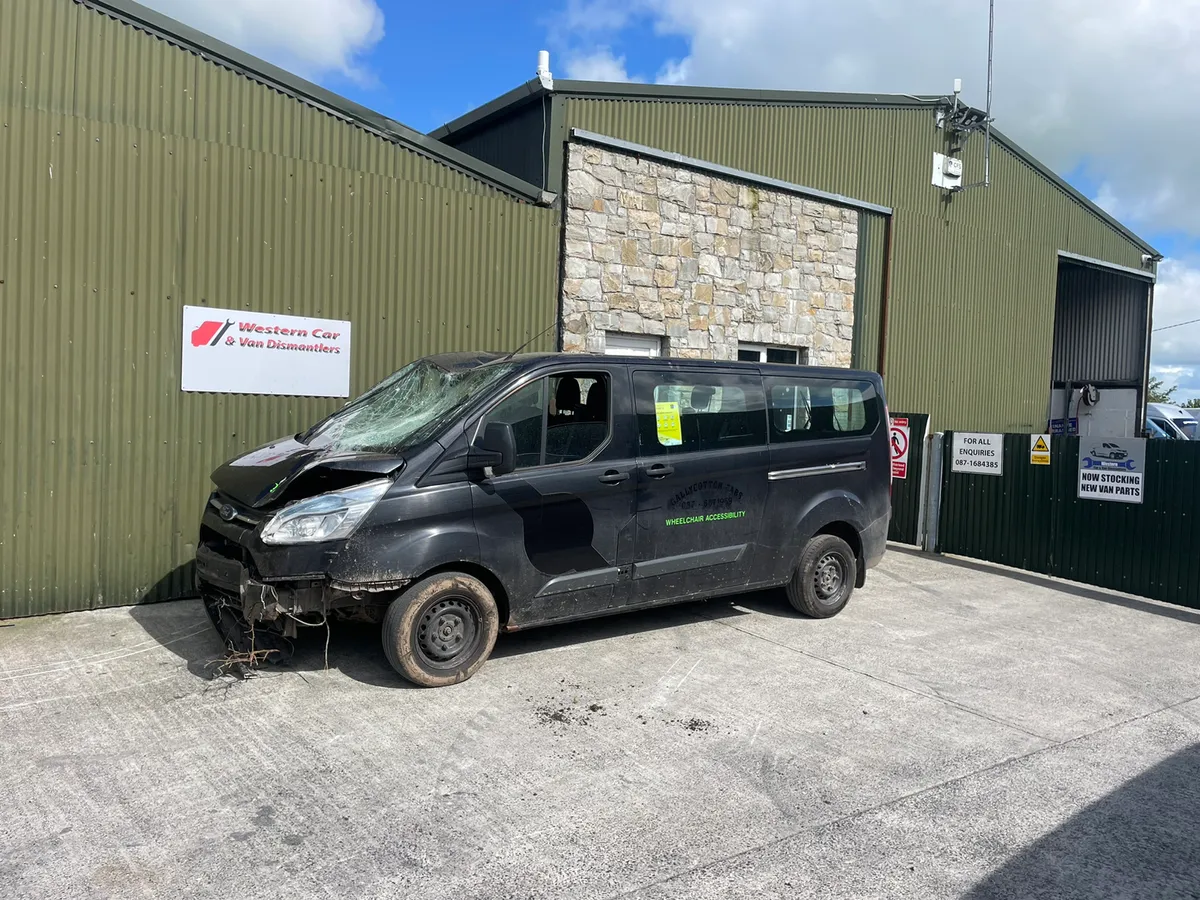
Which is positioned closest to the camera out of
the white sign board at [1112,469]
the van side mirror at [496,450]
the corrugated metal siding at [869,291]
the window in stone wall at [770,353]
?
the van side mirror at [496,450]

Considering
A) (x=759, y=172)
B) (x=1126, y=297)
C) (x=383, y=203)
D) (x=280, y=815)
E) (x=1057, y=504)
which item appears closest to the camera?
(x=280, y=815)

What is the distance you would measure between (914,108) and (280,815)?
13.6 meters

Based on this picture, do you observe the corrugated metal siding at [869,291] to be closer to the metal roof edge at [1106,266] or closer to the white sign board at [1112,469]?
the white sign board at [1112,469]

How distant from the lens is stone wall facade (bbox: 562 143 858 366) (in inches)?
394

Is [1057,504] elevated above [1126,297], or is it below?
below

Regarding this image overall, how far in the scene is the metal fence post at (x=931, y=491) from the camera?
10.8 m

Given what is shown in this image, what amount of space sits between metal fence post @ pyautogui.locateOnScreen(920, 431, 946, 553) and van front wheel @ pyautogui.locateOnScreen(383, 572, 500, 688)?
7126mm

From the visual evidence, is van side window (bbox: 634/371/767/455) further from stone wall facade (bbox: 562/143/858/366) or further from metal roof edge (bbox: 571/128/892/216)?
metal roof edge (bbox: 571/128/892/216)

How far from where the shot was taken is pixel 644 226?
34.5ft

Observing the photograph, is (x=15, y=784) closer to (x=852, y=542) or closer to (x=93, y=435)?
(x=93, y=435)

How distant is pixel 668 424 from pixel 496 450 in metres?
1.53

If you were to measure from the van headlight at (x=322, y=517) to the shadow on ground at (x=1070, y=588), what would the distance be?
7.36m

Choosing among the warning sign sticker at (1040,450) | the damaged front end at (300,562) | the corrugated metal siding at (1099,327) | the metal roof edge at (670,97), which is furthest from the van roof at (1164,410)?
the damaged front end at (300,562)

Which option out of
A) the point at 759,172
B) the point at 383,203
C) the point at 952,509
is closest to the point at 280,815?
the point at 383,203
